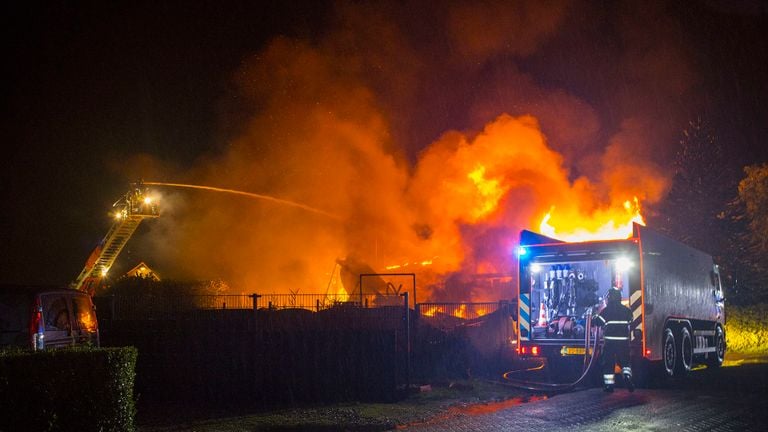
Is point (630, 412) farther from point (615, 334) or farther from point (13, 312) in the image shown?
point (13, 312)

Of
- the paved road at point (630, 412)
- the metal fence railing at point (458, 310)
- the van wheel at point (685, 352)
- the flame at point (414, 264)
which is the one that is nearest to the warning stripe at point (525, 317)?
the paved road at point (630, 412)

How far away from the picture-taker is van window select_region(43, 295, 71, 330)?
1103 cm

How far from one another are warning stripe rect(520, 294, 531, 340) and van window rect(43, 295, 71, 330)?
8.70 metres

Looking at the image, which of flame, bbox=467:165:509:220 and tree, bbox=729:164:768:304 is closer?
tree, bbox=729:164:768:304

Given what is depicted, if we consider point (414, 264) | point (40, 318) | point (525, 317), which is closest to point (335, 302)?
point (525, 317)

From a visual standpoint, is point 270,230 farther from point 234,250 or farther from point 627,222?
point 627,222

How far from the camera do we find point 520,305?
1441 centimetres

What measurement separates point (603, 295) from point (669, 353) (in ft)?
5.86

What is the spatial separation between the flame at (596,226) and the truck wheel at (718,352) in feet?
12.1

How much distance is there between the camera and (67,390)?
714cm

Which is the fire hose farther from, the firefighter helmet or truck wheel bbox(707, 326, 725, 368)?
truck wheel bbox(707, 326, 725, 368)

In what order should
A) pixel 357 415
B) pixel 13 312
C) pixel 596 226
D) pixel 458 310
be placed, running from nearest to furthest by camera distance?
pixel 357 415 < pixel 13 312 < pixel 458 310 < pixel 596 226

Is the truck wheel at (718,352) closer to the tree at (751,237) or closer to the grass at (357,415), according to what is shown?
the tree at (751,237)

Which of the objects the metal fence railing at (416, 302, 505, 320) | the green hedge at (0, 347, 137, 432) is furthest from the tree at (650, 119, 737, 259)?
the green hedge at (0, 347, 137, 432)
